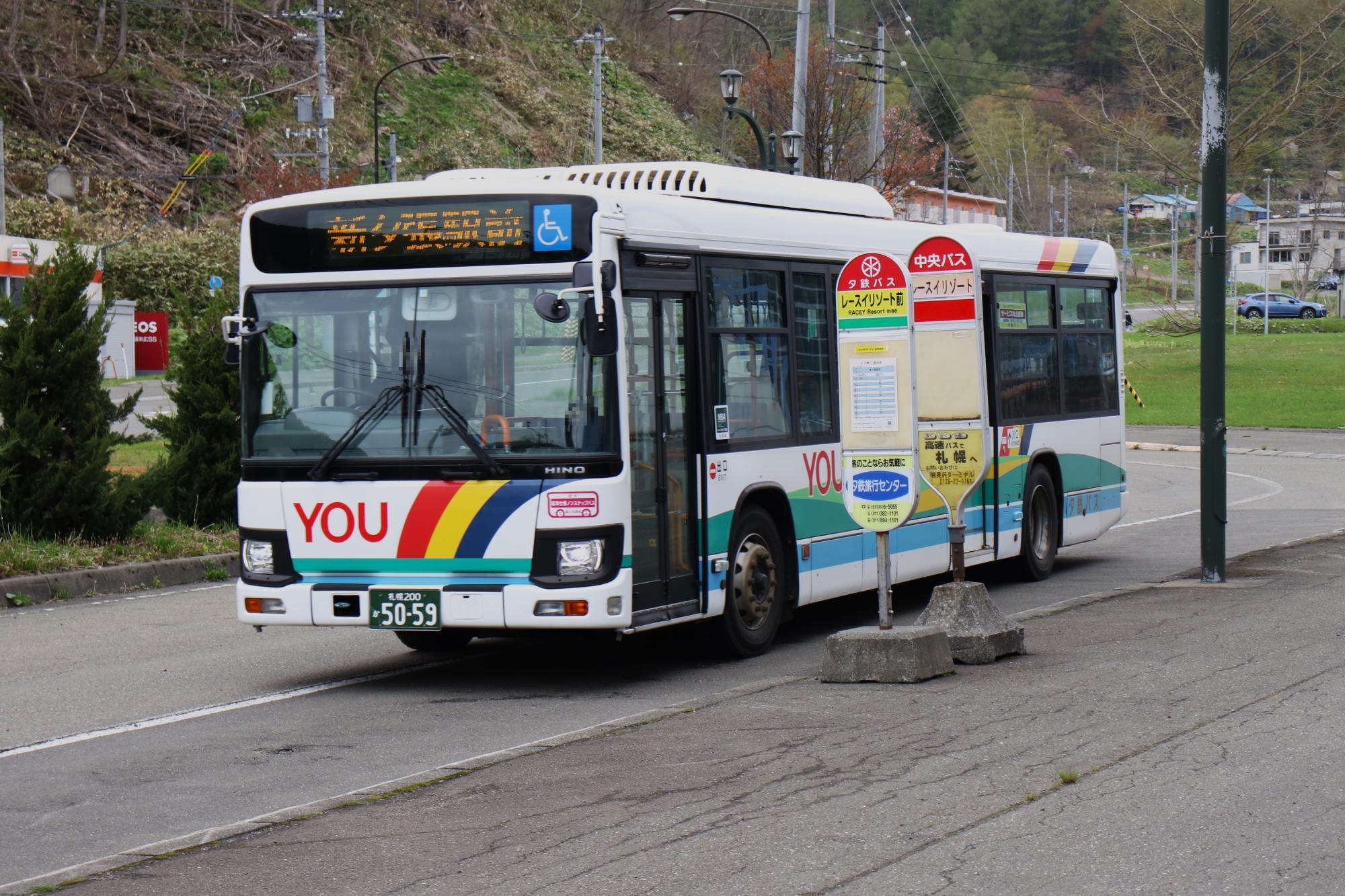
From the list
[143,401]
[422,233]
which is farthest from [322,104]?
[422,233]

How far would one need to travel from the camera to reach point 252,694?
388 inches

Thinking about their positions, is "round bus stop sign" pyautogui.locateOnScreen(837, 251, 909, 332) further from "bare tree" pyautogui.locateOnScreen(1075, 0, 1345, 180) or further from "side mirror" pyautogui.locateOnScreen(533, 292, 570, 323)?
"bare tree" pyautogui.locateOnScreen(1075, 0, 1345, 180)

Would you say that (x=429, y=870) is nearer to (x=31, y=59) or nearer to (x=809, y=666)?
(x=809, y=666)

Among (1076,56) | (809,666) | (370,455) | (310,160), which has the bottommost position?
(809,666)

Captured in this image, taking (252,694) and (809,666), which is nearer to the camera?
(252,694)

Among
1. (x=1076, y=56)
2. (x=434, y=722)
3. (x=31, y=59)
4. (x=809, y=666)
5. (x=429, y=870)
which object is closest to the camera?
(x=429, y=870)

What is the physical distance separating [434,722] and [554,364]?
2.03 metres

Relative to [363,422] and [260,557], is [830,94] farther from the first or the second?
[260,557]

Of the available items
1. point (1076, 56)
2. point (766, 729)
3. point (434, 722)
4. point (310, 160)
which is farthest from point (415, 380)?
point (1076, 56)

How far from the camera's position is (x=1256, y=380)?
52438mm

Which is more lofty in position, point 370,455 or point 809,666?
point 370,455

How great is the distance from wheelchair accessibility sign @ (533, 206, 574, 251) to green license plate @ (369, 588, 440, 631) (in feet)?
6.56

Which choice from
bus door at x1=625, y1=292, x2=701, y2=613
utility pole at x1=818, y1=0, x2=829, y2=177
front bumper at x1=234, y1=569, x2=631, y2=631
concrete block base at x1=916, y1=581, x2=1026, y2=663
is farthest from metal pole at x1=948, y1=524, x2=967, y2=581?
utility pole at x1=818, y1=0, x2=829, y2=177

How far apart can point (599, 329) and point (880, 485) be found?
1797mm
